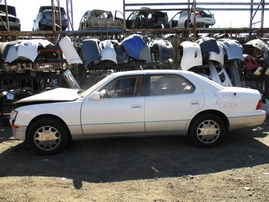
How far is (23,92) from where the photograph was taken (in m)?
7.15

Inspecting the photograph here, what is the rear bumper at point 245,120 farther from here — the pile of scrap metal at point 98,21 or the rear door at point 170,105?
the pile of scrap metal at point 98,21

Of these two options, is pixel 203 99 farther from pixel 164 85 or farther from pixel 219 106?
pixel 164 85

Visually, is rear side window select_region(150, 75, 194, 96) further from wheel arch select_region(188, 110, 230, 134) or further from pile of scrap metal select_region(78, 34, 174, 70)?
pile of scrap metal select_region(78, 34, 174, 70)

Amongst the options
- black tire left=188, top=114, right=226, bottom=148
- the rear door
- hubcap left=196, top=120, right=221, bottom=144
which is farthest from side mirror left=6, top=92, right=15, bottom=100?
hubcap left=196, top=120, right=221, bottom=144

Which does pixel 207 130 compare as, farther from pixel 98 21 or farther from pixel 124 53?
pixel 98 21

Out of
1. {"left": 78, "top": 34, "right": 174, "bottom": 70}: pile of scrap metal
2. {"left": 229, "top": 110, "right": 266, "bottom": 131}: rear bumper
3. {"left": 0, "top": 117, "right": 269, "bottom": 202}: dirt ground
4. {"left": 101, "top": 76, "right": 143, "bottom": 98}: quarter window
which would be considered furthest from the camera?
{"left": 78, "top": 34, "right": 174, "bottom": 70}: pile of scrap metal

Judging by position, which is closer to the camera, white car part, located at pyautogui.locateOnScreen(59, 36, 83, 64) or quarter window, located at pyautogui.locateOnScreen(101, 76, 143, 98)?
quarter window, located at pyautogui.locateOnScreen(101, 76, 143, 98)

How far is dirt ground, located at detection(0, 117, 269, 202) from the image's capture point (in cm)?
313

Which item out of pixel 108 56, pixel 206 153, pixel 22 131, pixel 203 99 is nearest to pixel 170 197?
pixel 206 153

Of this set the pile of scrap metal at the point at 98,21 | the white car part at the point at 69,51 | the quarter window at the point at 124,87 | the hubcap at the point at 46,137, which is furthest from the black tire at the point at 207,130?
the pile of scrap metal at the point at 98,21

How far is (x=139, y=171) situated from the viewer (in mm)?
3760

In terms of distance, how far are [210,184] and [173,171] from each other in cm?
59

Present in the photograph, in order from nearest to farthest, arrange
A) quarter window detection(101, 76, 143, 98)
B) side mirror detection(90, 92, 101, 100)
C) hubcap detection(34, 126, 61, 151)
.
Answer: side mirror detection(90, 92, 101, 100) → hubcap detection(34, 126, 61, 151) → quarter window detection(101, 76, 143, 98)

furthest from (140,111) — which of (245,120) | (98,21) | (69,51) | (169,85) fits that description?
(98,21)
